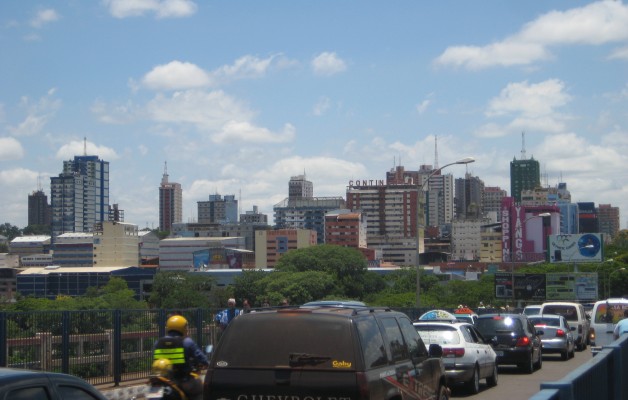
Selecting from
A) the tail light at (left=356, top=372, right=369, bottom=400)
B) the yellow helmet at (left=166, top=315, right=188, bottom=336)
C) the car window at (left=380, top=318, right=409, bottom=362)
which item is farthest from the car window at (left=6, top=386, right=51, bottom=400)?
the car window at (left=380, top=318, right=409, bottom=362)

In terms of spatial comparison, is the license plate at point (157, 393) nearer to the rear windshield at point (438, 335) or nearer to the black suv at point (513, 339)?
the rear windshield at point (438, 335)

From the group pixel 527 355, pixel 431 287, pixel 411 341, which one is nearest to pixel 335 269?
pixel 431 287

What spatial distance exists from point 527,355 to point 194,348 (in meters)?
14.9

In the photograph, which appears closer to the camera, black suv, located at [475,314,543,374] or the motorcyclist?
the motorcyclist

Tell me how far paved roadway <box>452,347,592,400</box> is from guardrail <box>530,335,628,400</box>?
6183mm

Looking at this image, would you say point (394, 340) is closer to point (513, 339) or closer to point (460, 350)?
point (460, 350)

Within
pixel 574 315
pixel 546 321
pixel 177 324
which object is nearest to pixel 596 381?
pixel 177 324

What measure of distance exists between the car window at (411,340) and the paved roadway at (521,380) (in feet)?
12.8

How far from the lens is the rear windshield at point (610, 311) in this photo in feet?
93.0

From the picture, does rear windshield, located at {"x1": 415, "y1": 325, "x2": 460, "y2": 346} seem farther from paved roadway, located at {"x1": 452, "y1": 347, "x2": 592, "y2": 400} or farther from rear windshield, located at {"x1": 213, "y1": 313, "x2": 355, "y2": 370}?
rear windshield, located at {"x1": 213, "y1": 313, "x2": 355, "y2": 370}

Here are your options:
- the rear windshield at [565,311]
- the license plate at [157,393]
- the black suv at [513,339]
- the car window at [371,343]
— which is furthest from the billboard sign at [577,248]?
the license plate at [157,393]

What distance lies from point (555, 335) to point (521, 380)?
7.47m

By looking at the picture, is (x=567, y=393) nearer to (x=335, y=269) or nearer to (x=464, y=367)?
(x=464, y=367)

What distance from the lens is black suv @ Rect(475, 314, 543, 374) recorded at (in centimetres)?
2462
